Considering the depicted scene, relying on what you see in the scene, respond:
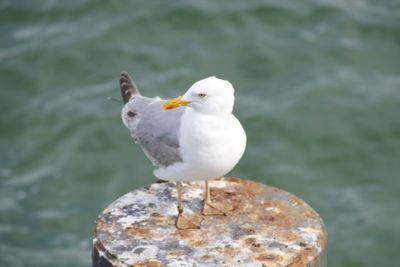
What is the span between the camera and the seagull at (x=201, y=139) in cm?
414

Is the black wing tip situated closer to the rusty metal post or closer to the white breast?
the rusty metal post

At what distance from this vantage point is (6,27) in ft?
35.5

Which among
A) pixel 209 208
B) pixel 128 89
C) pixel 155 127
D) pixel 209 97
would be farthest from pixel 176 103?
pixel 128 89

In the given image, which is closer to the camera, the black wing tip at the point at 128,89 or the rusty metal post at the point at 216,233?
the rusty metal post at the point at 216,233

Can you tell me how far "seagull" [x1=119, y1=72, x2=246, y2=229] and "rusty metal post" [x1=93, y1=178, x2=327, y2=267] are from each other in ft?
0.32

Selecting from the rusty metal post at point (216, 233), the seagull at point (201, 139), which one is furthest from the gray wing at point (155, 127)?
the rusty metal post at point (216, 233)

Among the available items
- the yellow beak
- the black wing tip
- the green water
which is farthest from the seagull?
the green water

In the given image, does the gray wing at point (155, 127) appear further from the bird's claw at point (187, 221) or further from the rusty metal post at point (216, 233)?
the bird's claw at point (187, 221)

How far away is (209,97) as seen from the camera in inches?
164

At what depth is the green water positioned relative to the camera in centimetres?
824

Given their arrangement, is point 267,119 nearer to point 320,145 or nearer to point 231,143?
point 320,145

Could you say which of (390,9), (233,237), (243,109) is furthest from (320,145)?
(233,237)

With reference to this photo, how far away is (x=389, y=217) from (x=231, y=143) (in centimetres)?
449

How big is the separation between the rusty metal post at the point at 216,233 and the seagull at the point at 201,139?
10cm
